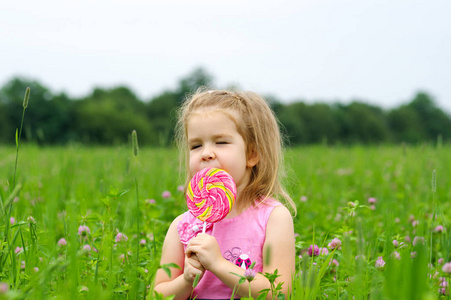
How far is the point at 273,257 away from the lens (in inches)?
68.6

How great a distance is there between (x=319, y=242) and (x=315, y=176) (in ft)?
9.37

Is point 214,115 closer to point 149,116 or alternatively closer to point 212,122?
point 212,122

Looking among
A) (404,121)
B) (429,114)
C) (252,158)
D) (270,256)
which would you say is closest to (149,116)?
(404,121)

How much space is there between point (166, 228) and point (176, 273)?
983 millimetres

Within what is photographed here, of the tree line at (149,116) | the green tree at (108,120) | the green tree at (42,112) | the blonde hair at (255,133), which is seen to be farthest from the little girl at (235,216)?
the green tree at (42,112)

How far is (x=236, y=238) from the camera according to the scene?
1832 mm

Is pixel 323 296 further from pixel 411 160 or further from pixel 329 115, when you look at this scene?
pixel 329 115

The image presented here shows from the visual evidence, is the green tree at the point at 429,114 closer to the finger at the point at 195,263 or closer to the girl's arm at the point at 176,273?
the girl's arm at the point at 176,273

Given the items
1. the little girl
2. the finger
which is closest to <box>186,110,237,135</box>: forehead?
the little girl

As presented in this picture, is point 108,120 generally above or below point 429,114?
above

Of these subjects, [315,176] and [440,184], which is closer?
[440,184]

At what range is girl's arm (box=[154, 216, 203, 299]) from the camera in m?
1.63

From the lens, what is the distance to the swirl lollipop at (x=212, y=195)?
177 cm

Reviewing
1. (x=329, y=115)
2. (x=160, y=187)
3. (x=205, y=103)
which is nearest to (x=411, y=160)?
(x=160, y=187)
